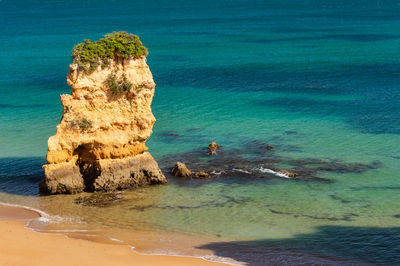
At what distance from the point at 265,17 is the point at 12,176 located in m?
108

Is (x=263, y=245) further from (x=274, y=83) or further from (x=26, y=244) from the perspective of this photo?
(x=274, y=83)

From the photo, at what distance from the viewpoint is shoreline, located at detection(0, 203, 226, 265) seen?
864 inches

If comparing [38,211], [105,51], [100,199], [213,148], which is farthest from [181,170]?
[38,211]

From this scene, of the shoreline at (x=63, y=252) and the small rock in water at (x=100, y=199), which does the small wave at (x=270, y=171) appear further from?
the shoreline at (x=63, y=252)

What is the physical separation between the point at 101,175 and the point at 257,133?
15.4m

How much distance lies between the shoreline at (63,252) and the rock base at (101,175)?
4.76m

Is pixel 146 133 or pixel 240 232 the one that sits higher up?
pixel 146 133

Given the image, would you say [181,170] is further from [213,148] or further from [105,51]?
[105,51]

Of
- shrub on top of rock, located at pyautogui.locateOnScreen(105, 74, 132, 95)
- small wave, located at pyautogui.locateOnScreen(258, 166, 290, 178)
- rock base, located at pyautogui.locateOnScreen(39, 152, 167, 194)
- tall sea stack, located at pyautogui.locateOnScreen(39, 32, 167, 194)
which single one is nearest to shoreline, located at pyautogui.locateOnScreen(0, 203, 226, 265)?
rock base, located at pyautogui.locateOnScreen(39, 152, 167, 194)

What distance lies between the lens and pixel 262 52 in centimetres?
7825

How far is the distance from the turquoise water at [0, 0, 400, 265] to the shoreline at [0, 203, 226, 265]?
248 centimetres

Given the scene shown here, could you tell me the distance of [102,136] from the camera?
100 feet

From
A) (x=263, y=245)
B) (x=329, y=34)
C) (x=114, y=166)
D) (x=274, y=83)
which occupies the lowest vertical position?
(x=263, y=245)

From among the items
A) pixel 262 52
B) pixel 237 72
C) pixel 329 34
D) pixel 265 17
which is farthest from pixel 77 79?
pixel 265 17
